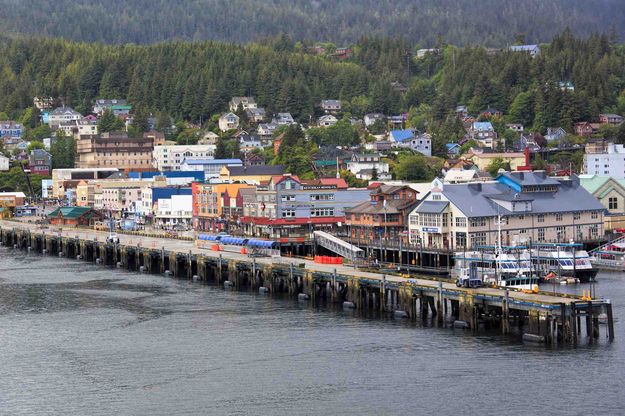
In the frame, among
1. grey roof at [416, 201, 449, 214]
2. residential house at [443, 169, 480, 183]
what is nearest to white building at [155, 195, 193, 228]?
residential house at [443, 169, 480, 183]

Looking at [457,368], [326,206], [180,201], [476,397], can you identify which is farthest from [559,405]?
[180,201]

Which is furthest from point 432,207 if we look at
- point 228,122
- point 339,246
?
point 228,122

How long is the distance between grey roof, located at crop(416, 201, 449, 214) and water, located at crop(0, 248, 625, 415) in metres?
14.6

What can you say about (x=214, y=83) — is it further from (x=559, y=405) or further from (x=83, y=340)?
(x=559, y=405)

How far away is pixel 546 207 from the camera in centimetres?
7831

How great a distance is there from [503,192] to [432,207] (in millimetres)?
4525

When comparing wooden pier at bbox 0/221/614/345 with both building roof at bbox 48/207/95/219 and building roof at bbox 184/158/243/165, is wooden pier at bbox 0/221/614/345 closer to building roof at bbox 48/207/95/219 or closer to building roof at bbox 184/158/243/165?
building roof at bbox 48/207/95/219

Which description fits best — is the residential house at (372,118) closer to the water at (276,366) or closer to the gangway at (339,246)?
the gangway at (339,246)

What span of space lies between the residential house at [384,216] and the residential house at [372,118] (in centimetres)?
7928

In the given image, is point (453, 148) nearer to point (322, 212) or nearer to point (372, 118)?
point (372, 118)

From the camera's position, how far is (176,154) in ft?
490

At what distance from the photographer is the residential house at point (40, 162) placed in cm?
15350

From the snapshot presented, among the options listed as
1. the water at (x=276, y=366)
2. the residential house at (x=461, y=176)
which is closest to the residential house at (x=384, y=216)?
the water at (x=276, y=366)

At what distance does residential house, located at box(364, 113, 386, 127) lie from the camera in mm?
162500
